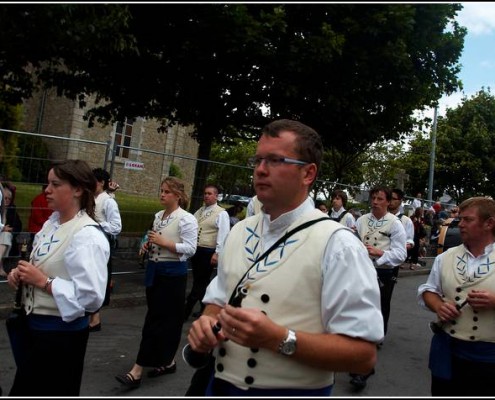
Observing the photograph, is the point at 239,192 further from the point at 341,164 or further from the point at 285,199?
the point at 341,164

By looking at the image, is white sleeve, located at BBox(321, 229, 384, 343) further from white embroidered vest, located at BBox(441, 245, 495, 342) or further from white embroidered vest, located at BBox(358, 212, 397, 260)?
white embroidered vest, located at BBox(358, 212, 397, 260)

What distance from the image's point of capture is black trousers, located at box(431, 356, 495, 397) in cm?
338

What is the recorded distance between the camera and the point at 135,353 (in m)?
6.24

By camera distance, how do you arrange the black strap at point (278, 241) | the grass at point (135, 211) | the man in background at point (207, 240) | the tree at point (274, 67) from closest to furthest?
1. the black strap at point (278, 241)
2. the man in background at point (207, 240)
3. the grass at point (135, 211)
4. the tree at point (274, 67)

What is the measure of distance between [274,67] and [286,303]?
953cm

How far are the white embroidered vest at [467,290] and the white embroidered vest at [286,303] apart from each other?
1.72 meters

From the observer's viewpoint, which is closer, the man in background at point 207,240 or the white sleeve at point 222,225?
the white sleeve at point 222,225

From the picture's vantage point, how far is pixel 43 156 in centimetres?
848

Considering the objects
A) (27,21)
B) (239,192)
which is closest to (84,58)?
(239,192)

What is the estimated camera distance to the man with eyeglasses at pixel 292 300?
1.98m

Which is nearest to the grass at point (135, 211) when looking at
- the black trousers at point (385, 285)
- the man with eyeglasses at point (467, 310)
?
the black trousers at point (385, 285)

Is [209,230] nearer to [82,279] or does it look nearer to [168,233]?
[168,233]

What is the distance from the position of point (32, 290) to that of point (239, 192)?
796 cm

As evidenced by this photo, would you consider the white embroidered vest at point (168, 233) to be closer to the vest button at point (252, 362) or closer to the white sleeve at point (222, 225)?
the white sleeve at point (222, 225)
